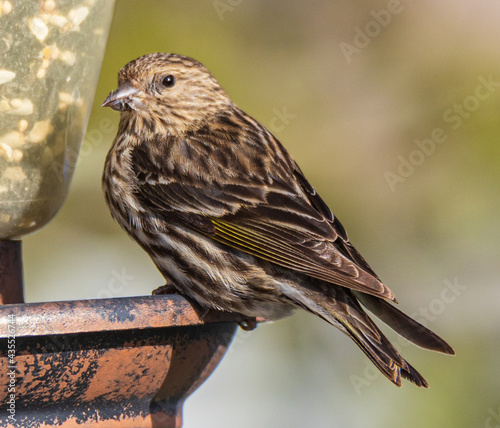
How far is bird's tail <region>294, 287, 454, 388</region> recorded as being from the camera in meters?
3.04

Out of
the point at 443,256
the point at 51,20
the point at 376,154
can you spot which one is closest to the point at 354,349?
the point at 443,256

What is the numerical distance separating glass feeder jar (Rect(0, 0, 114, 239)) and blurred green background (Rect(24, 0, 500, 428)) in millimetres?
1159

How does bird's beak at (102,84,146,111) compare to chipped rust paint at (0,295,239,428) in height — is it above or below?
above

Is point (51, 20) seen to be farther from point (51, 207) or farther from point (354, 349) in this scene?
point (354, 349)

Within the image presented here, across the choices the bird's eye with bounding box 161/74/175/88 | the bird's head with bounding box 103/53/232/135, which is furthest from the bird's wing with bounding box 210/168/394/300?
the bird's eye with bounding box 161/74/175/88

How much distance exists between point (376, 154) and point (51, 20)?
7.54ft

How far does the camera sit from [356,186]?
193 inches

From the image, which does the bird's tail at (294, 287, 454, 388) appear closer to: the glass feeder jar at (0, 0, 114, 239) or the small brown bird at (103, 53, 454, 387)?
the small brown bird at (103, 53, 454, 387)

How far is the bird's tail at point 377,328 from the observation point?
304 centimetres

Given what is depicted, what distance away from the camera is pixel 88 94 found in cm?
351

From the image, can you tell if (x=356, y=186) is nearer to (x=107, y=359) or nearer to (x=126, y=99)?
(x=126, y=99)

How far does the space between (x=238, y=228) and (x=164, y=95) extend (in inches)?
33.7

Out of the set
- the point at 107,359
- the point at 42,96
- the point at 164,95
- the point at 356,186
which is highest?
the point at 42,96

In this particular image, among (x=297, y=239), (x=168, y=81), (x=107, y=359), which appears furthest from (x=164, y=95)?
(x=107, y=359)
